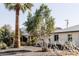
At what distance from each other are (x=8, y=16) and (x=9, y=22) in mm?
161

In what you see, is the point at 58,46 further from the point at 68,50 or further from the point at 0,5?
the point at 0,5

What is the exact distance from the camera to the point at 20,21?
8.23 metres

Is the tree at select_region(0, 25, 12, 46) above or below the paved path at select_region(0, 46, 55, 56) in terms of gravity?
above

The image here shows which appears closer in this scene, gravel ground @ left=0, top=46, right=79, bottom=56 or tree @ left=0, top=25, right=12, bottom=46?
gravel ground @ left=0, top=46, right=79, bottom=56

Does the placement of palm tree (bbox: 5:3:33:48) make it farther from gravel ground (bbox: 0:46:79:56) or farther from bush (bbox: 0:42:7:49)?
bush (bbox: 0:42:7:49)

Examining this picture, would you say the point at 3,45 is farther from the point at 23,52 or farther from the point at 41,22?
the point at 41,22

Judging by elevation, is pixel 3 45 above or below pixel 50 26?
below

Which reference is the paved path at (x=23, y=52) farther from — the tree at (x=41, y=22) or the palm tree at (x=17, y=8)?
the tree at (x=41, y=22)

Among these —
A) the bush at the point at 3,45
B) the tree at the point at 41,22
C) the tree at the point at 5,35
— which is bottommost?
the bush at the point at 3,45

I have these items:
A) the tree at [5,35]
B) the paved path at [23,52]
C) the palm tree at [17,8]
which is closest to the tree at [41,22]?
the palm tree at [17,8]

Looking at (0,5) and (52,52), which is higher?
(0,5)

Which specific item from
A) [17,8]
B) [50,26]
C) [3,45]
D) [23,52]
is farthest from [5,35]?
[50,26]

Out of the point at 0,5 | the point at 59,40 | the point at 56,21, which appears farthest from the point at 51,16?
the point at 0,5

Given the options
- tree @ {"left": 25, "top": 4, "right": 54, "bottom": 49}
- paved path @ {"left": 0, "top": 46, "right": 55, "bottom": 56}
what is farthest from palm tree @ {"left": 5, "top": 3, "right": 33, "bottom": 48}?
tree @ {"left": 25, "top": 4, "right": 54, "bottom": 49}
